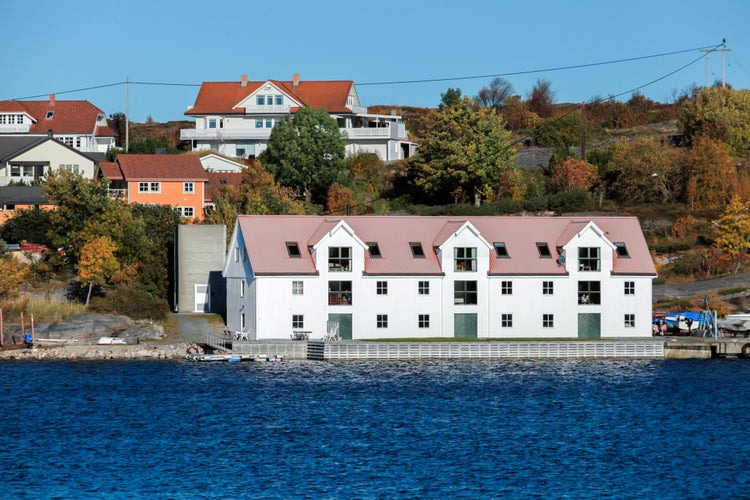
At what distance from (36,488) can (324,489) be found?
31.8 feet

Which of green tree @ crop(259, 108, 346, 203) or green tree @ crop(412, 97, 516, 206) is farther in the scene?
green tree @ crop(259, 108, 346, 203)

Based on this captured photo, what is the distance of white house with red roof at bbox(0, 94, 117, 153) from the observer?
5087 inches

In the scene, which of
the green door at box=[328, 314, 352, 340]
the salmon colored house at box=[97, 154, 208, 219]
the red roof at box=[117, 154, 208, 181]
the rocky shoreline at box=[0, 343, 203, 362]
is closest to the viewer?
the rocky shoreline at box=[0, 343, 203, 362]

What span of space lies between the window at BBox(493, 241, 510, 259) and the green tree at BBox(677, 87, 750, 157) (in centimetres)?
4176

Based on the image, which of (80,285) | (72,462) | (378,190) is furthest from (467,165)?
(72,462)

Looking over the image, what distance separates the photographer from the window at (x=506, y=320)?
71438 millimetres

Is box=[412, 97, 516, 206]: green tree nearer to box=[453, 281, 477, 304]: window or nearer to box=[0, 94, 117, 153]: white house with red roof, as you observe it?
box=[453, 281, 477, 304]: window

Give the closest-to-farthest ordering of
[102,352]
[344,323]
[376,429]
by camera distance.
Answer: [376,429] < [102,352] < [344,323]

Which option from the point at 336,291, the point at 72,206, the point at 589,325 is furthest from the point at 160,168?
the point at 589,325

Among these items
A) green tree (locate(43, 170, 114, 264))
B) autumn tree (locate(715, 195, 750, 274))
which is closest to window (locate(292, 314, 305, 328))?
green tree (locate(43, 170, 114, 264))

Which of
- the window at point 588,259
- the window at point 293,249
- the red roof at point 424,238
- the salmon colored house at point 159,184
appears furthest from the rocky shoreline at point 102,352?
the salmon colored house at point 159,184

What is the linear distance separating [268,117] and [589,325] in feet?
196

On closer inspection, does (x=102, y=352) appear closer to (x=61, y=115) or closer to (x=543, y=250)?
(x=543, y=250)

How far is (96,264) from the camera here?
76625 mm
